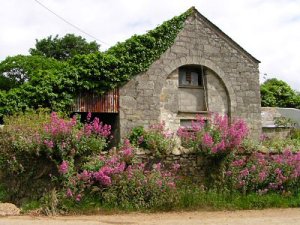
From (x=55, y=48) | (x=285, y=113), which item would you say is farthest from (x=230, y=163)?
(x=55, y=48)

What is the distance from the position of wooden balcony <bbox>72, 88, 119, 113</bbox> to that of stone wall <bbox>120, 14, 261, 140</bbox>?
14.5 inches

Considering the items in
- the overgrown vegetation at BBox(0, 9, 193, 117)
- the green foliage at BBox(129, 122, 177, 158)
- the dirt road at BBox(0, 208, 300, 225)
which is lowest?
the dirt road at BBox(0, 208, 300, 225)

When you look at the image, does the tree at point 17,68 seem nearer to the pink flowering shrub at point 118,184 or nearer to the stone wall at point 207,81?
the stone wall at point 207,81

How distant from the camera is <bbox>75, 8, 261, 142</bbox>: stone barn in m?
18.1

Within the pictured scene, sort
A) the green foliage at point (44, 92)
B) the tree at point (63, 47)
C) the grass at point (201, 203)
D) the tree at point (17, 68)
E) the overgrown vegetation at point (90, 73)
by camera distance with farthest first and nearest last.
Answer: the tree at point (63, 47)
the tree at point (17, 68)
the overgrown vegetation at point (90, 73)
the green foliage at point (44, 92)
the grass at point (201, 203)

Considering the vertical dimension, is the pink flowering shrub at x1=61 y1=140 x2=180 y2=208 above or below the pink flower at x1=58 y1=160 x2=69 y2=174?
below

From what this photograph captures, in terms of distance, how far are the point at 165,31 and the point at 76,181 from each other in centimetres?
1034

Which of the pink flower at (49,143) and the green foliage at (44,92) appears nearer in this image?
the pink flower at (49,143)

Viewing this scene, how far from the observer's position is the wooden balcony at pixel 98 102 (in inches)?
676

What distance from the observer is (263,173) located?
11.7 m

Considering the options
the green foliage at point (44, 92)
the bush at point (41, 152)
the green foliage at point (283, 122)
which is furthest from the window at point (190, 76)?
the bush at point (41, 152)

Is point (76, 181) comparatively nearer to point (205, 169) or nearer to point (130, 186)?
point (130, 186)

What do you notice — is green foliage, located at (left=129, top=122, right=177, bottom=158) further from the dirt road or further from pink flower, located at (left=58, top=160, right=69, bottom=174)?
pink flower, located at (left=58, top=160, right=69, bottom=174)

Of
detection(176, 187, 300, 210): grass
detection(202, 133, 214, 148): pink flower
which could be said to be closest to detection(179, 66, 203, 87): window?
detection(202, 133, 214, 148): pink flower
